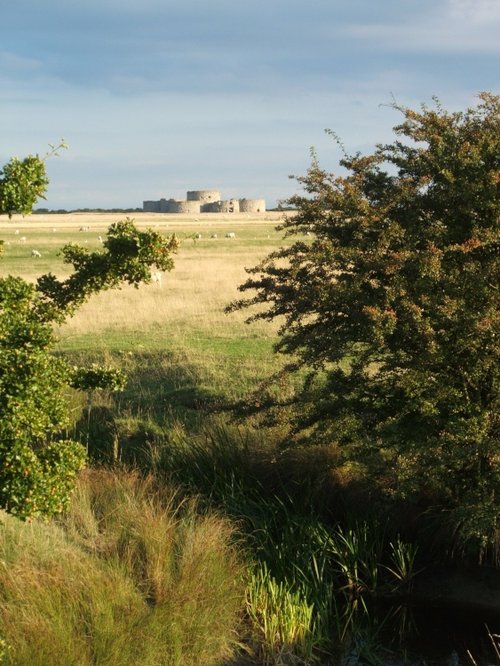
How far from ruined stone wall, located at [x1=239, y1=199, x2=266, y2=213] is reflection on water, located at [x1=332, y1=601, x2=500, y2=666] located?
7050 inches

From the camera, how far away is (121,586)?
23.6 feet

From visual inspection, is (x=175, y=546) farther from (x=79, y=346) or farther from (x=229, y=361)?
(x=79, y=346)

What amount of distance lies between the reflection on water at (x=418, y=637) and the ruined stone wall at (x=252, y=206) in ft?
587

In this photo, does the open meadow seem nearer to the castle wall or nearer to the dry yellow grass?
the dry yellow grass

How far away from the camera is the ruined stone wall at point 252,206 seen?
187 meters

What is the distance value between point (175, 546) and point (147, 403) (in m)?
5.85

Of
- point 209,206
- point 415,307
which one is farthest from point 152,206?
point 415,307

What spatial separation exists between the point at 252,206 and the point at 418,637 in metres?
181

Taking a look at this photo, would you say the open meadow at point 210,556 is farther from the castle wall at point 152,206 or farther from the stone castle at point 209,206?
the castle wall at point 152,206

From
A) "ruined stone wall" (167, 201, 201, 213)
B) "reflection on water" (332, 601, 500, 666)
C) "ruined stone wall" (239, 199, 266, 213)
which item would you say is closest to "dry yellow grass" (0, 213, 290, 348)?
"reflection on water" (332, 601, 500, 666)

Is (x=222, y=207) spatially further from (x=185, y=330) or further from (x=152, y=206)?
(x=185, y=330)

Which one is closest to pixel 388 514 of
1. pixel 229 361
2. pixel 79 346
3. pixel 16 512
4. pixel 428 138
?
pixel 428 138

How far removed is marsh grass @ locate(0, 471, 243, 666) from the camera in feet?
21.5

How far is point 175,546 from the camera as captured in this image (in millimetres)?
8172
